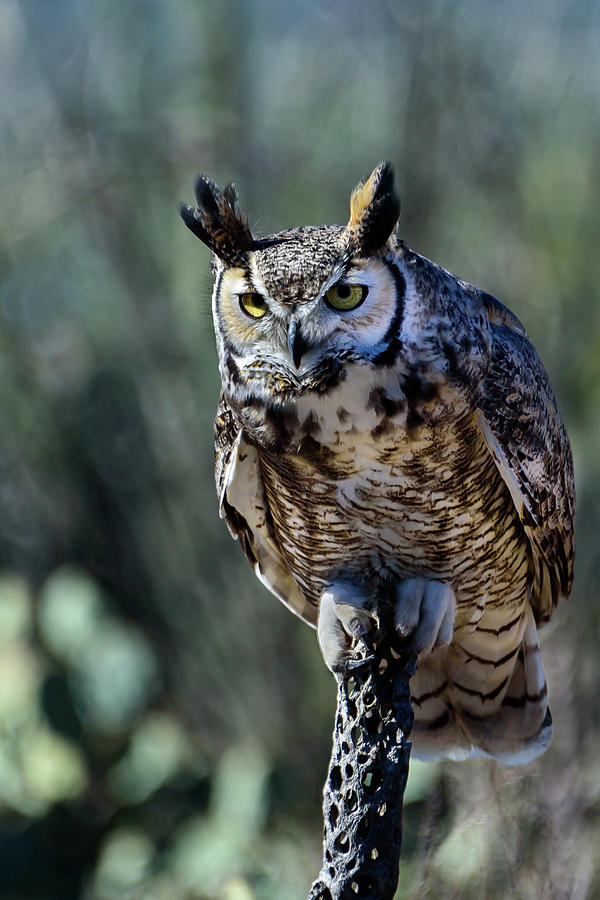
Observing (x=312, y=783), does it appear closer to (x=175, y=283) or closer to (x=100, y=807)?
(x=100, y=807)

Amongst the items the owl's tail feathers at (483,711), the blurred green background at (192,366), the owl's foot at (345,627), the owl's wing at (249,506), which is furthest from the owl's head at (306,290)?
the blurred green background at (192,366)

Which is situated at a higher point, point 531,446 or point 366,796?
point 531,446

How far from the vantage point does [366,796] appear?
1401mm

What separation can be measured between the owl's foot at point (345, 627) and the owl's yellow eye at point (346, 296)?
1.92ft

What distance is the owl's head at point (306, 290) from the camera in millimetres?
1389

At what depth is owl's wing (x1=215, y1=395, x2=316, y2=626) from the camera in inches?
70.2

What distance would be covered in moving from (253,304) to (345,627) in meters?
0.61

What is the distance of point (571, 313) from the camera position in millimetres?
3695

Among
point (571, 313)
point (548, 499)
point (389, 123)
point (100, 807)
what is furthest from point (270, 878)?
point (389, 123)

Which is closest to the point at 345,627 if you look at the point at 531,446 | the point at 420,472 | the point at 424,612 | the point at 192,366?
the point at 424,612

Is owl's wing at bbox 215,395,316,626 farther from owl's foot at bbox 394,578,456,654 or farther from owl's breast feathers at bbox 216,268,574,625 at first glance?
owl's foot at bbox 394,578,456,654

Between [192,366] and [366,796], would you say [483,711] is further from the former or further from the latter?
[192,366]

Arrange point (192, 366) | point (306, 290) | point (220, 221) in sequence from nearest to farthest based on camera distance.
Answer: point (306, 290)
point (220, 221)
point (192, 366)

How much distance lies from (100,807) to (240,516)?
1.66 metres
